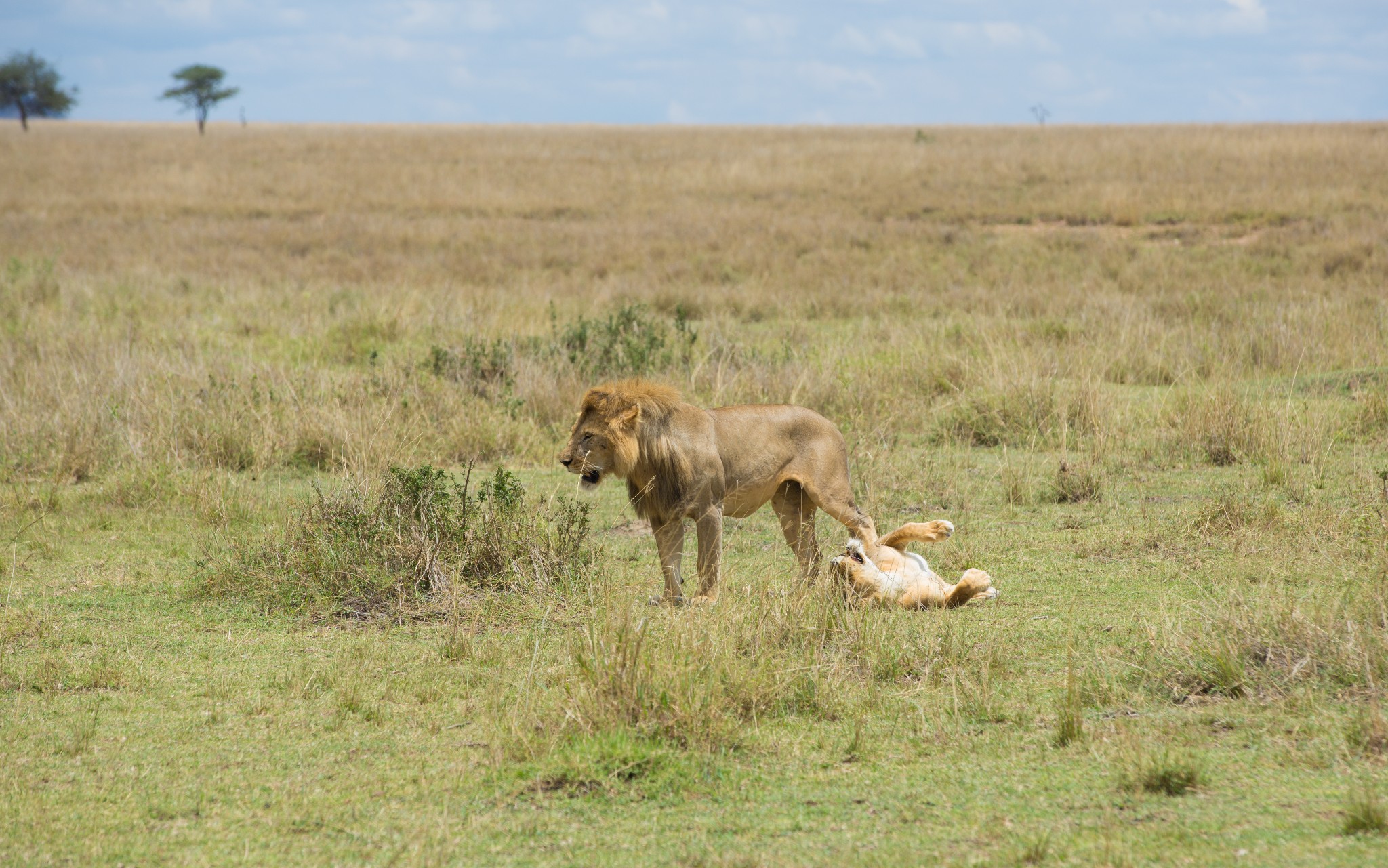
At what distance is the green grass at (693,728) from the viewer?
141 inches

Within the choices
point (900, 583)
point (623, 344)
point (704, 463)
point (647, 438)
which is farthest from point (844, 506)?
point (623, 344)

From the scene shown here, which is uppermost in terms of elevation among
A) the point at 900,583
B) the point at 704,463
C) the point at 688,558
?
the point at 704,463

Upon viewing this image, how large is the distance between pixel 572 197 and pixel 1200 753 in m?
28.9

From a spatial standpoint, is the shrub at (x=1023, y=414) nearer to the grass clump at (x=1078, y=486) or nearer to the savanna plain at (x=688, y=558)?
the savanna plain at (x=688, y=558)

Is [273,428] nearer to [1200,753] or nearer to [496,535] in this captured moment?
[496,535]

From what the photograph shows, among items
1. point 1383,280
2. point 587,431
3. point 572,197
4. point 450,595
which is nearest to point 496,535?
point 450,595

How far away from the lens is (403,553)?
6496 millimetres

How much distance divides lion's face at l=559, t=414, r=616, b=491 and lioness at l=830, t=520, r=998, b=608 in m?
1.21

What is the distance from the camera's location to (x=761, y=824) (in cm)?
369

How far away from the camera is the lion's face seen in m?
5.76

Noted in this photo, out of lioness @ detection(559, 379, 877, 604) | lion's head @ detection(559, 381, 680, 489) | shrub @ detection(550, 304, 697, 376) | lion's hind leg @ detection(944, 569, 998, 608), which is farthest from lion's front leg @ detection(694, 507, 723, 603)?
shrub @ detection(550, 304, 697, 376)

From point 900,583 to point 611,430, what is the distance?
1647 mm

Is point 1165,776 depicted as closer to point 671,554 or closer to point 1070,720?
point 1070,720

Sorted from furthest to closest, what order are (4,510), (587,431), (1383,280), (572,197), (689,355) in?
(572,197), (1383,280), (689,355), (4,510), (587,431)
